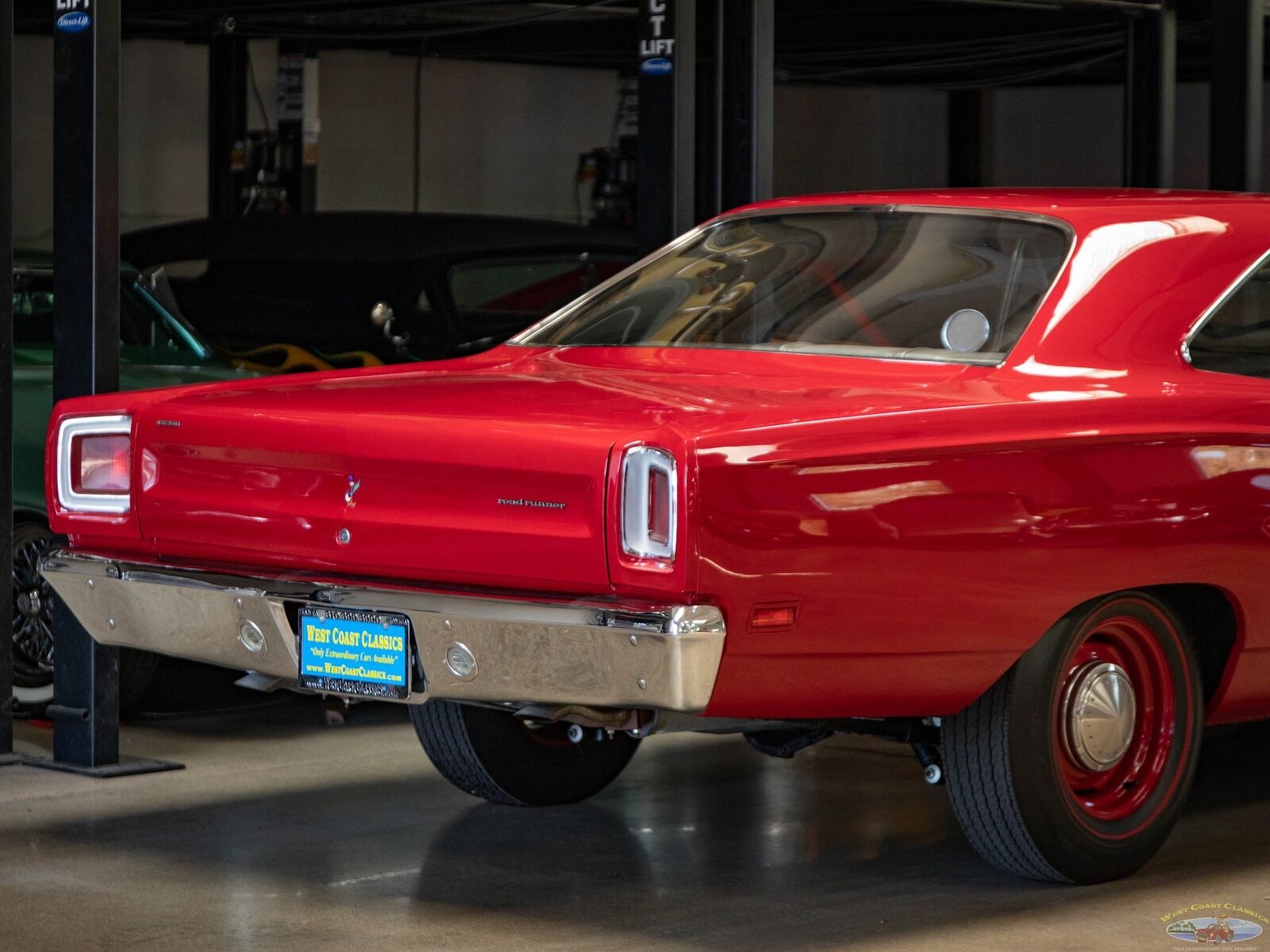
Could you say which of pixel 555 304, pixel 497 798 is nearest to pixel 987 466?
pixel 497 798

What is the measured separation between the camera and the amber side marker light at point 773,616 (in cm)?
385

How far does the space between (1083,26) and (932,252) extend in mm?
7845

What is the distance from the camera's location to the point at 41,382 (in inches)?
276

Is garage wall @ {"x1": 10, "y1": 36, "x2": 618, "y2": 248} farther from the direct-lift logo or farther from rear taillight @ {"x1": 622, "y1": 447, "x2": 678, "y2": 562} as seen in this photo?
the direct-lift logo

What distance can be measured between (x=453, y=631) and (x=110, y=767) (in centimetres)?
223

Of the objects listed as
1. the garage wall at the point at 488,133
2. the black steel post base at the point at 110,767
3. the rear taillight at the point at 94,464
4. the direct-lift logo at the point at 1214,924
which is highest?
the garage wall at the point at 488,133

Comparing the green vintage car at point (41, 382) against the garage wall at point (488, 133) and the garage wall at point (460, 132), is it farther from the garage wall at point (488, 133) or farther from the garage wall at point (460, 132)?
the garage wall at point (460, 132)

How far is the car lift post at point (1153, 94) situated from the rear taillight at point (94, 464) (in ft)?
20.2

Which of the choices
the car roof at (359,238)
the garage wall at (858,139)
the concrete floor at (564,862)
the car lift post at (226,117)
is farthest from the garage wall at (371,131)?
the concrete floor at (564,862)

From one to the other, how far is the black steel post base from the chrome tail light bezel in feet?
8.37

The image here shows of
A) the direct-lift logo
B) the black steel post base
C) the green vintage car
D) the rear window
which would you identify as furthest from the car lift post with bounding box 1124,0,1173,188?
the direct-lift logo

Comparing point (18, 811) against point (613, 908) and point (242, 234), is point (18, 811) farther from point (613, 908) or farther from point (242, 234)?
point (242, 234)

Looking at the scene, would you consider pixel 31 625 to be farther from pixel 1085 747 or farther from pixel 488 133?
pixel 488 133

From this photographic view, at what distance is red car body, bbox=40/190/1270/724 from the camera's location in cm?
388
